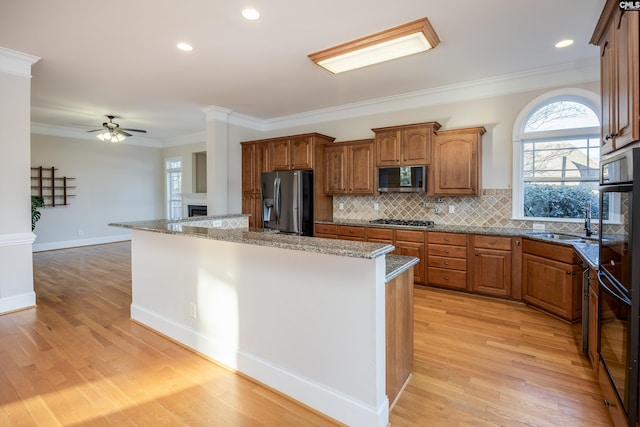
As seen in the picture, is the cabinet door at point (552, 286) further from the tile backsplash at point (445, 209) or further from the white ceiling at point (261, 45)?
A: the white ceiling at point (261, 45)

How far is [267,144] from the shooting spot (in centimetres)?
575

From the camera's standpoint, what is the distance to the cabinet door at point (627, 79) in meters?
1.59

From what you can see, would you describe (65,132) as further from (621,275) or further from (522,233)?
(621,275)

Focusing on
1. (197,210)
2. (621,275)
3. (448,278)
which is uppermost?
(197,210)

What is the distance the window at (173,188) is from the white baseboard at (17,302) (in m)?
5.38

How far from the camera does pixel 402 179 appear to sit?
463 cm

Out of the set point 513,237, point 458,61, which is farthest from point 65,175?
point 513,237

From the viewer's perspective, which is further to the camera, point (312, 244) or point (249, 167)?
point (249, 167)

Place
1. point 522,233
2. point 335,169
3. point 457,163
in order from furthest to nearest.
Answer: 1. point 335,169
2. point 457,163
3. point 522,233

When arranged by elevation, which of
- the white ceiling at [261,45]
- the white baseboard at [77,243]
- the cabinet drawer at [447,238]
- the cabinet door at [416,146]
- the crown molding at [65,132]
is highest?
the crown molding at [65,132]

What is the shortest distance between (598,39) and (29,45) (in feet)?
16.6

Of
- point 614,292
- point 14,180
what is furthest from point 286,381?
point 14,180

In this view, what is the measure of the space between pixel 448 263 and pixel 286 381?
280cm

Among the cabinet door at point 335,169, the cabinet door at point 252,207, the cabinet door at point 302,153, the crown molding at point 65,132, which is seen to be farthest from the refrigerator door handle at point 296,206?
the crown molding at point 65,132
